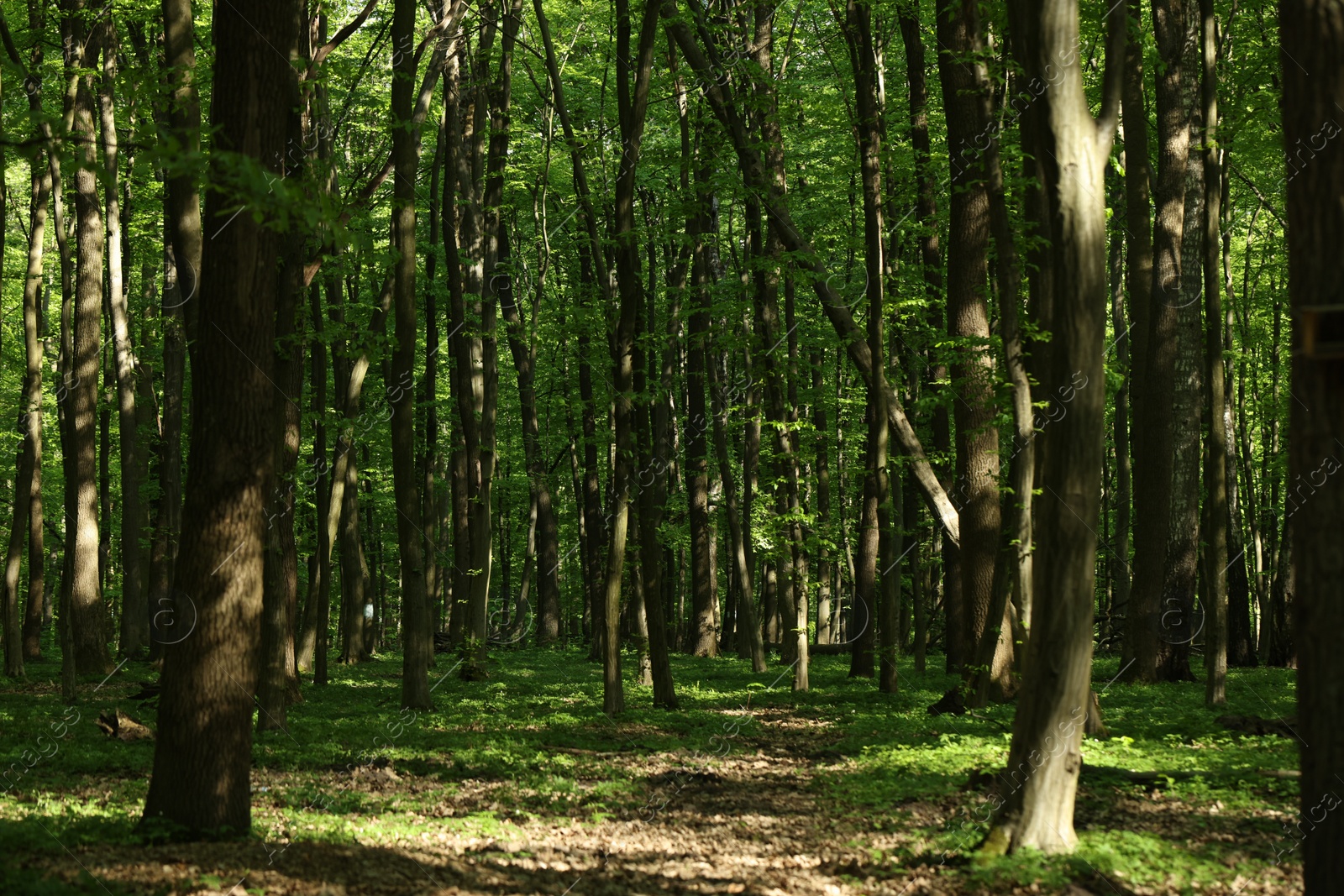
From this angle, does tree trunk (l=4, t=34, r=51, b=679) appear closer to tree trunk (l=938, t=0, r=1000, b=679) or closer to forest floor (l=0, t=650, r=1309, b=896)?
forest floor (l=0, t=650, r=1309, b=896)

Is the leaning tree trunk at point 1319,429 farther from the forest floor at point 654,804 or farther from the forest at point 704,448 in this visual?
the forest floor at point 654,804

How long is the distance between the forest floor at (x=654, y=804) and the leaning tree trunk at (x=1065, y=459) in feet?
1.38

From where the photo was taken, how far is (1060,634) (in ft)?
20.1

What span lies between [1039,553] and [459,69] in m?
16.3

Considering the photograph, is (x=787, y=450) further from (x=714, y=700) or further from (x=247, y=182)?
(x=247, y=182)

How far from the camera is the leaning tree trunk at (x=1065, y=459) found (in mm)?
6078

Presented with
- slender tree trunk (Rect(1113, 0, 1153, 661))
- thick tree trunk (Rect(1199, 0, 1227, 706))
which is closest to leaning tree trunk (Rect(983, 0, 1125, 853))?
thick tree trunk (Rect(1199, 0, 1227, 706))

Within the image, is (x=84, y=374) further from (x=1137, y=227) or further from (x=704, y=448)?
(x=1137, y=227)

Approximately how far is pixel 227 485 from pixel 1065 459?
524 centimetres

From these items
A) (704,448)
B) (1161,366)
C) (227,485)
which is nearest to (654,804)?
(227,485)

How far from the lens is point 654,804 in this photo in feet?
29.4

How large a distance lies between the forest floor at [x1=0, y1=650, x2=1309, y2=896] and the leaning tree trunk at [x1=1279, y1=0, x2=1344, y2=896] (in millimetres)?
1806

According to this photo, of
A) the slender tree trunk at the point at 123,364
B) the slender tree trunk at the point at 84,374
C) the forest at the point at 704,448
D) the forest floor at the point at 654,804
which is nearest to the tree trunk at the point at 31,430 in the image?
the forest at the point at 704,448

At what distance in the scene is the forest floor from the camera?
594cm
